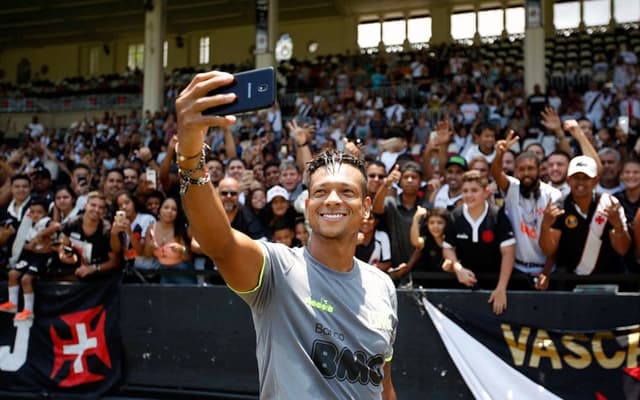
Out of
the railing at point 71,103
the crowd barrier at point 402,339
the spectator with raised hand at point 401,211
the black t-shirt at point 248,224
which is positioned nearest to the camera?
the crowd barrier at point 402,339

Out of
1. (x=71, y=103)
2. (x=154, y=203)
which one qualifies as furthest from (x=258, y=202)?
(x=71, y=103)

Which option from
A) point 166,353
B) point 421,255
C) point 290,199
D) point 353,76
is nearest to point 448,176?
point 421,255

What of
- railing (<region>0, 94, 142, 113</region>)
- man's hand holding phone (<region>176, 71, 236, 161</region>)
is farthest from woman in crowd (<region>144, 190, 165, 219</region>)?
railing (<region>0, 94, 142, 113</region>)

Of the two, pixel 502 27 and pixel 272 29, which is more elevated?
pixel 502 27

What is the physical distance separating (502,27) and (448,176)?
73.0 ft

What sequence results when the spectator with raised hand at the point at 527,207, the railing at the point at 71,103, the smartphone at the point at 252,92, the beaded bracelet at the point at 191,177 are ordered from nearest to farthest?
1. the smartphone at the point at 252,92
2. the beaded bracelet at the point at 191,177
3. the spectator with raised hand at the point at 527,207
4. the railing at the point at 71,103

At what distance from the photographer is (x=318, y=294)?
2.37 meters

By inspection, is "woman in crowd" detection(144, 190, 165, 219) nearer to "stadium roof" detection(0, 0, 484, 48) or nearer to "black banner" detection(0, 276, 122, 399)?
"black banner" detection(0, 276, 122, 399)

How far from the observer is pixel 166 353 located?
6.18 m

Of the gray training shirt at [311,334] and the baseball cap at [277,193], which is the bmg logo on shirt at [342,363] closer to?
the gray training shirt at [311,334]

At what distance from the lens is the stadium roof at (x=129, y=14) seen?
27.1 meters

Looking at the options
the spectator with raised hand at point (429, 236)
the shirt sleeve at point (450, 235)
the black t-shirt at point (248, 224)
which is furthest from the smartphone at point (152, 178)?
the shirt sleeve at point (450, 235)

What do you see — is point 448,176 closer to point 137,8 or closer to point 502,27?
point 502,27

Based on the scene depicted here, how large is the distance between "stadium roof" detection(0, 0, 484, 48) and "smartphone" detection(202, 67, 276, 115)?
2578 centimetres
